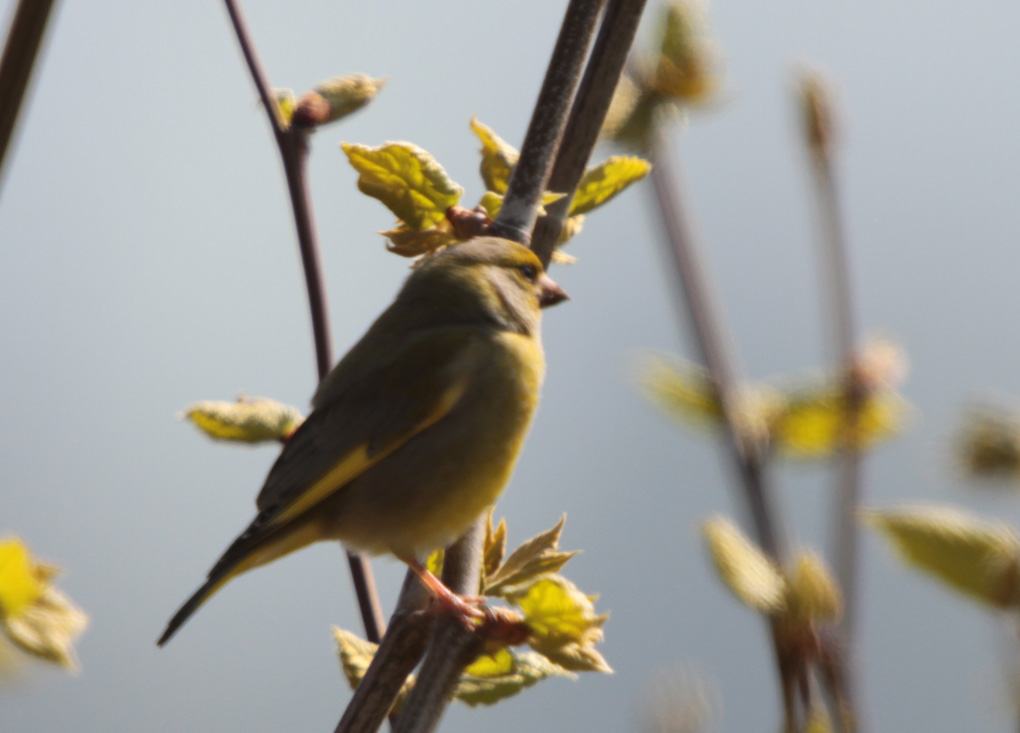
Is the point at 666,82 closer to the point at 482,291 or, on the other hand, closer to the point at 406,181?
the point at 406,181

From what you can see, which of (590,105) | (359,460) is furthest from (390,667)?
(359,460)

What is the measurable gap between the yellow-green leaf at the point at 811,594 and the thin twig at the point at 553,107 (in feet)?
2.23

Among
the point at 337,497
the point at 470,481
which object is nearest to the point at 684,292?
the point at 470,481

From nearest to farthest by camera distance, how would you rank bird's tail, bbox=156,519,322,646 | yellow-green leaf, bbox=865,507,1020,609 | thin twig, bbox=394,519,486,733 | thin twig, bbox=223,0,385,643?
yellow-green leaf, bbox=865,507,1020,609 → thin twig, bbox=394,519,486,733 → thin twig, bbox=223,0,385,643 → bird's tail, bbox=156,519,322,646

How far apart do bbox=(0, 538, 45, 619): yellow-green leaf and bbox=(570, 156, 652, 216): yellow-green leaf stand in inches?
33.6

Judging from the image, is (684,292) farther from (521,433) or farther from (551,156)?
(521,433)

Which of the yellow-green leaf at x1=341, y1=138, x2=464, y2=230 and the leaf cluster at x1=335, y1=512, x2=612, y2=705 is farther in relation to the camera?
the yellow-green leaf at x1=341, y1=138, x2=464, y2=230

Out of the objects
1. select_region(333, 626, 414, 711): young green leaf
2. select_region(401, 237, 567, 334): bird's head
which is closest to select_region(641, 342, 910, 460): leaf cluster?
select_region(333, 626, 414, 711): young green leaf

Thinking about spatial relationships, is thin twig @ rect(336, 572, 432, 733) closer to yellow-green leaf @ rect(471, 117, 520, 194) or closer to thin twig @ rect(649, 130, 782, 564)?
thin twig @ rect(649, 130, 782, 564)

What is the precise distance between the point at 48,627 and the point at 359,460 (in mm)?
893

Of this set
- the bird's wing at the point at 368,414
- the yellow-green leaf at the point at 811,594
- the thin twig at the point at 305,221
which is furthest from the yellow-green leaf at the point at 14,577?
the yellow-green leaf at the point at 811,594

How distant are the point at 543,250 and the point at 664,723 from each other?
0.81 m

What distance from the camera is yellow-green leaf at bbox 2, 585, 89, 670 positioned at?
136 centimetres

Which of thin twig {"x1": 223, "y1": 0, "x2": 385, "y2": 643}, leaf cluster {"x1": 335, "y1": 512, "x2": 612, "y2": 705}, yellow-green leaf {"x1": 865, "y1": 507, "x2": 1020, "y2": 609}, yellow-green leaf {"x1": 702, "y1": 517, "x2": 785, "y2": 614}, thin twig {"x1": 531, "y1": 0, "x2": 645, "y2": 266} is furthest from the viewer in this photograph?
thin twig {"x1": 223, "y1": 0, "x2": 385, "y2": 643}
